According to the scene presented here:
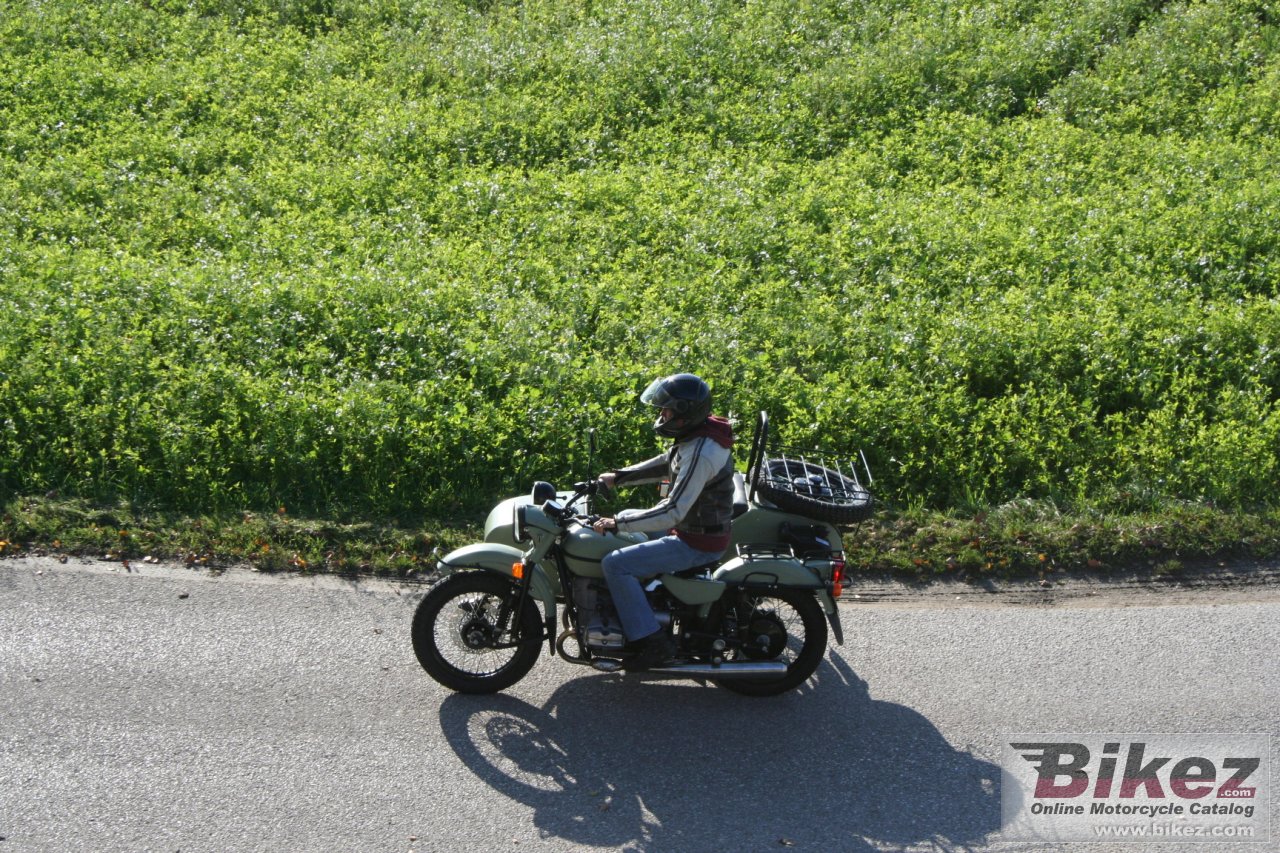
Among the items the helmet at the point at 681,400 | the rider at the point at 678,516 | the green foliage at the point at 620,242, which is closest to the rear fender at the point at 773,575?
the rider at the point at 678,516

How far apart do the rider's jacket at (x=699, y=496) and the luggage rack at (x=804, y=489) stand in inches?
16.0

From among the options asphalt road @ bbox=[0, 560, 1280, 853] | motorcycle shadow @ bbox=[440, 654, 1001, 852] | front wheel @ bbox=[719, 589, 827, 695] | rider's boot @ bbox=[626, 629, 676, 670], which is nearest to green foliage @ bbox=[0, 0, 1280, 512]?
asphalt road @ bbox=[0, 560, 1280, 853]

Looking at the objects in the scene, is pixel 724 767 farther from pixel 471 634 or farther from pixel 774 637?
pixel 471 634

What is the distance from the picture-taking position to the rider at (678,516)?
21.3ft

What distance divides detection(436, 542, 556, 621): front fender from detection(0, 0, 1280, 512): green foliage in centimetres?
226

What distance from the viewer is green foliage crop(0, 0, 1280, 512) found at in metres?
9.27

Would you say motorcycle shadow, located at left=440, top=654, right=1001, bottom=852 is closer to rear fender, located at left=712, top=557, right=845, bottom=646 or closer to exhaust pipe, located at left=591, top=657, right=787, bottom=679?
exhaust pipe, located at left=591, top=657, right=787, bottom=679

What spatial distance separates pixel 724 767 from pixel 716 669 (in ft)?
2.08

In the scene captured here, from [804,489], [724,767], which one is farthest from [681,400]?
[724,767]

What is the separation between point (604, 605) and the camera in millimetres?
6707

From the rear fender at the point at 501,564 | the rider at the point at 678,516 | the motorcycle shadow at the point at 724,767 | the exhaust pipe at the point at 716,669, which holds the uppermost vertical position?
the rider at the point at 678,516

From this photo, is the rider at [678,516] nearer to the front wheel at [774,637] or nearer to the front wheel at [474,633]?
the front wheel at [774,637]

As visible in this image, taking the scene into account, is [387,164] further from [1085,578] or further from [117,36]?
[1085,578]

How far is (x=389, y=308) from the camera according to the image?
10828 millimetres
